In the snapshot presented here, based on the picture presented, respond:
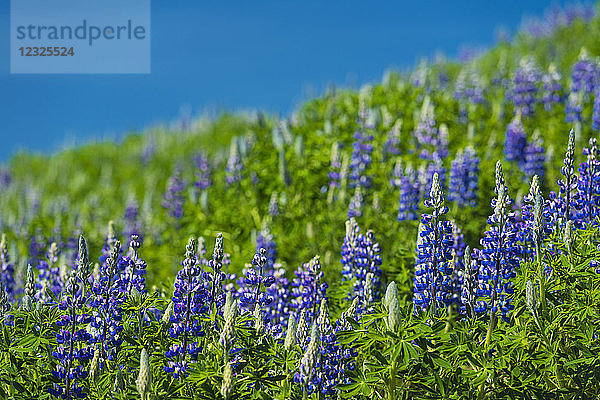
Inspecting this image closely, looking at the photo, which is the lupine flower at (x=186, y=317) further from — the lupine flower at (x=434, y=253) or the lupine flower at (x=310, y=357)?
the lupine flower at (x=434, y=253)

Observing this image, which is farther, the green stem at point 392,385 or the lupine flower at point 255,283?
the lupine flower at point 255,283

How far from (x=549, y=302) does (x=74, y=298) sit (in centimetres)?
262

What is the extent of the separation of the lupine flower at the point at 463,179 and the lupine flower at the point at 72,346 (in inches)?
152

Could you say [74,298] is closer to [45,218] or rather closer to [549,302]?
[549,302]

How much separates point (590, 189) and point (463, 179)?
2135 mm

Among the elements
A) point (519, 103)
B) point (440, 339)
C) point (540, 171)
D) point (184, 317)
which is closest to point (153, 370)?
point (184, 317)

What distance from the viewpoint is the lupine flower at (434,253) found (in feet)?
13.1

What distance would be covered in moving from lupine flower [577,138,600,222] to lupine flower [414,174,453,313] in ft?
3.45

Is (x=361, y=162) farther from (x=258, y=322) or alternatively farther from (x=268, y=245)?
(x=258, y=322)

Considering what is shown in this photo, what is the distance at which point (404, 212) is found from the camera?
21.1ft


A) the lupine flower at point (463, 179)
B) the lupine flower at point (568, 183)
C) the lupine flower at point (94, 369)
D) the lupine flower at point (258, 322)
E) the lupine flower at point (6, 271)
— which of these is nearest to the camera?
the lupine flower at point (94, 369)

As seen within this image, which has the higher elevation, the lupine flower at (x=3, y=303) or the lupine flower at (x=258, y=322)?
the lupine flower at (x=3, y=303)

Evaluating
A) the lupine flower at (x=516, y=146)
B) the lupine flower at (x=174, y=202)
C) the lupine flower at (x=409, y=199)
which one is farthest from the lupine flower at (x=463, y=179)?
the lupine flower at (x=174, y=202)

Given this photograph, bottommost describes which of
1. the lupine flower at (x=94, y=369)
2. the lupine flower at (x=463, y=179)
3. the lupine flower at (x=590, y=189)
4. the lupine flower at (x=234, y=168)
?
the lupine flower at (x=94, y=369)
